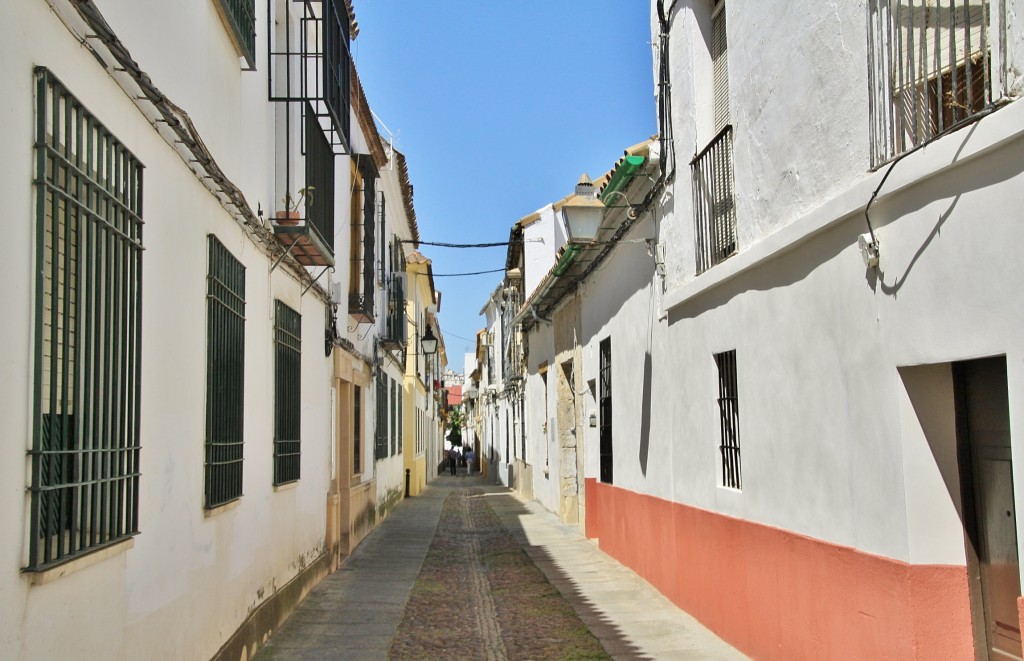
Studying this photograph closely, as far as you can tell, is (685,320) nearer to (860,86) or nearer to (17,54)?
(860,86)

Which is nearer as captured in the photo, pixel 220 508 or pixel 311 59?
pixel 220 508

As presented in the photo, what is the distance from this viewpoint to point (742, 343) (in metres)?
6.97

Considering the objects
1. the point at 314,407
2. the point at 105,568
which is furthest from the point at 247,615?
the point at 314,407

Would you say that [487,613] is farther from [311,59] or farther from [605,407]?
[311,59]

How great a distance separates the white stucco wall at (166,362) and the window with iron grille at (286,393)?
18 centimetres

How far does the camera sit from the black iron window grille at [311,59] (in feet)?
25.8

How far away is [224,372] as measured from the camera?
6.35 metres

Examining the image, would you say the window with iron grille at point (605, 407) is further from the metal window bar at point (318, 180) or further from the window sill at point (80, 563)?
the window sill at point (80, 563)

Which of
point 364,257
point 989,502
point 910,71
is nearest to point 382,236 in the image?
point 364,257

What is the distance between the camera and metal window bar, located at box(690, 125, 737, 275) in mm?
7594

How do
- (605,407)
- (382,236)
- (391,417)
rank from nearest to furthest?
(605,407) < (382,236) < (391,417)

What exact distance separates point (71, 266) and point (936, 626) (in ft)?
13.0

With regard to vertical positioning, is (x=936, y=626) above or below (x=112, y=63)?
below

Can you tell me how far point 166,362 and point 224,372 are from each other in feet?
4.17
